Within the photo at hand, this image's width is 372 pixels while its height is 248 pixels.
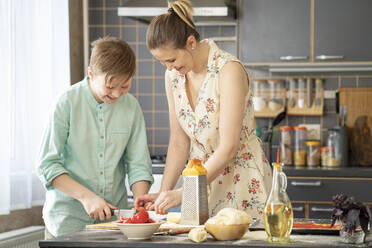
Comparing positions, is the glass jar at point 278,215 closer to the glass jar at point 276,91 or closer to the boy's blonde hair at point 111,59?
the boy's blonde hair at point 111,59

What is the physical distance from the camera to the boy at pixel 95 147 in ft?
5.84

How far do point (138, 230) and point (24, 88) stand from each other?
1.91m

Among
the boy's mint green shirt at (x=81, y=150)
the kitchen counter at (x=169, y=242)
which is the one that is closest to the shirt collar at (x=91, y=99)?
the boy's mint green shirt at (x=81, y=150)

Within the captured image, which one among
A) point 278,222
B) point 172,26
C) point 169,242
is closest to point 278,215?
point 278,222

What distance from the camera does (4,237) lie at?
285 cm

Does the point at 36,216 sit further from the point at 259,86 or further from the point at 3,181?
the point at 259,86

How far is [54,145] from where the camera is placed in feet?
5.91

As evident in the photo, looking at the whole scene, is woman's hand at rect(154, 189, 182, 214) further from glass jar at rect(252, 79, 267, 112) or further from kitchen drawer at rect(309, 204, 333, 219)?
glass jar at rect(252, 79, 267, 112)

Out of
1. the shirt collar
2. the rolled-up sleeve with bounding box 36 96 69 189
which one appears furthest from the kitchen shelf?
the rolled-up sleeve with bounding box 36 96 69 189

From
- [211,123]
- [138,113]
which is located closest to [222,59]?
[211,123]

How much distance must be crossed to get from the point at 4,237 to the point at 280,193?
6.20ft

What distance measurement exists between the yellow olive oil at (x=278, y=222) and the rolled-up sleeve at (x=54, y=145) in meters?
0.72

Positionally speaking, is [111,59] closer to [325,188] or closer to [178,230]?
[178,230]

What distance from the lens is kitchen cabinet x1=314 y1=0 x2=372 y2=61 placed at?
3551 millimetres
